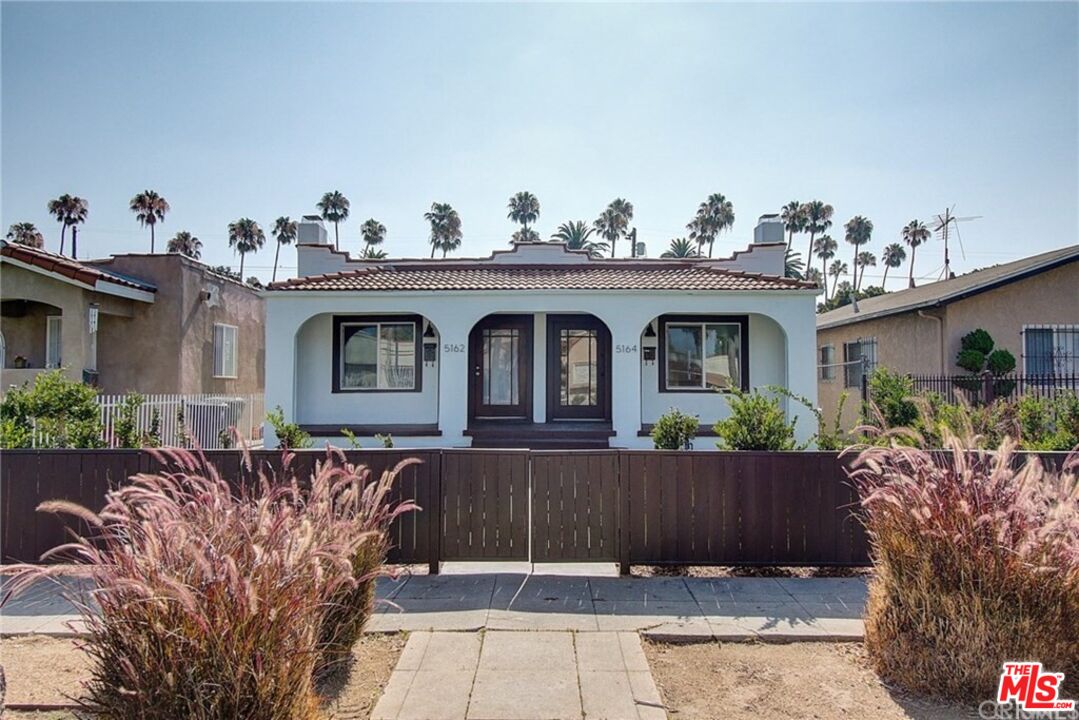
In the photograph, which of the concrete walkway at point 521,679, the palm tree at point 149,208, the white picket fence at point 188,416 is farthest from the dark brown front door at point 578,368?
the palm tree at point 149,208

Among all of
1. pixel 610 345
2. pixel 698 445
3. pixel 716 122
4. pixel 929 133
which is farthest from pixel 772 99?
pixel 698 445

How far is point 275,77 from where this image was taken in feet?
30.8

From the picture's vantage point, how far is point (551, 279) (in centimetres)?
1288

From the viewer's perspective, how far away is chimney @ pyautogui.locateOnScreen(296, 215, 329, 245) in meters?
15.5

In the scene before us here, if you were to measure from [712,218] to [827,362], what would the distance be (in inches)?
1359

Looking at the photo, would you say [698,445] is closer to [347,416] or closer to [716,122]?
[716,122]

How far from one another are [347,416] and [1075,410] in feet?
41.7

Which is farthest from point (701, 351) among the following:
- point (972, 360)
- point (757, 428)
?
point (757, 428)

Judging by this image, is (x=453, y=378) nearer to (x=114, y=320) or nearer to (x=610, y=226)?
(x=114, y=320)

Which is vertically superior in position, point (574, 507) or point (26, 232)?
point (26, 232)

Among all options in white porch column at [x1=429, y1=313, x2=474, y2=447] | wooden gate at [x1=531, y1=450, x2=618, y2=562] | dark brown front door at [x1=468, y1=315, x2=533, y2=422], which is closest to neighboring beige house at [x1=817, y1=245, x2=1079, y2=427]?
dark brown front door at [x1=468, y1=315, x2=533, y2=422]

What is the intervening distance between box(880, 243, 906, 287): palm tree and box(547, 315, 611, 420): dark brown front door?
2105 inches

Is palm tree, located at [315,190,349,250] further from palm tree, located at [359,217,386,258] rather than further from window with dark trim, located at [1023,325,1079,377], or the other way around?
window with dark trim, located at [1023,325,1079,377]

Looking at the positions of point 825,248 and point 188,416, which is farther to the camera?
point 825,248
